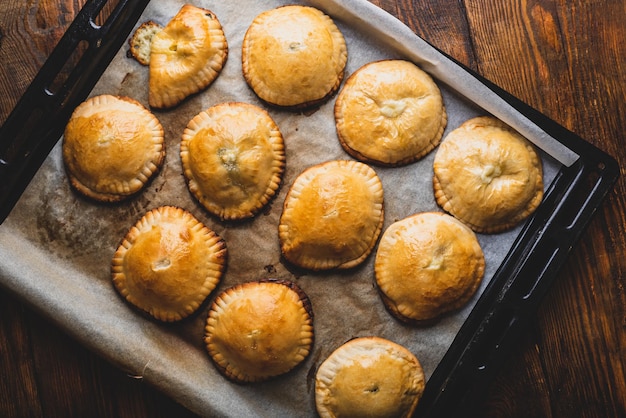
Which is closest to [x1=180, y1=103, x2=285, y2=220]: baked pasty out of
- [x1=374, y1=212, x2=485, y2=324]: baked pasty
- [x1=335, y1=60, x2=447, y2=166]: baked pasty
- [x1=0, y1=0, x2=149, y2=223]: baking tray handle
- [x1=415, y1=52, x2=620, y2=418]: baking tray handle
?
[x1=335, y1=60, x2=447, y2=166]: baked pasty

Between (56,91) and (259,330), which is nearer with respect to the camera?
(259,330)

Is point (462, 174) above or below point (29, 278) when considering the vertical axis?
below

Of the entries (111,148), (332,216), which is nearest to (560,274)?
(332,216)

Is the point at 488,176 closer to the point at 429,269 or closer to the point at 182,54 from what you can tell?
the point at 429,269

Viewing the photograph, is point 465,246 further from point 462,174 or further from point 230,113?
point 230,113

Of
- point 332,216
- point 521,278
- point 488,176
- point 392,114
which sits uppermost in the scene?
point 392,114

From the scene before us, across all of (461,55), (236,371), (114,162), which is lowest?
(236,371)

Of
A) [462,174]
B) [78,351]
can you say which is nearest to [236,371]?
[78,351]

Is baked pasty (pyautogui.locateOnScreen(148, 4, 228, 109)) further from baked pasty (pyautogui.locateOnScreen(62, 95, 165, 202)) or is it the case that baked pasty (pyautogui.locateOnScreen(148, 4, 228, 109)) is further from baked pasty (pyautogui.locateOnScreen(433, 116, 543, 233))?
baked pasty (pyautogui.locateOnScreen(433, 116, 543, 233))
